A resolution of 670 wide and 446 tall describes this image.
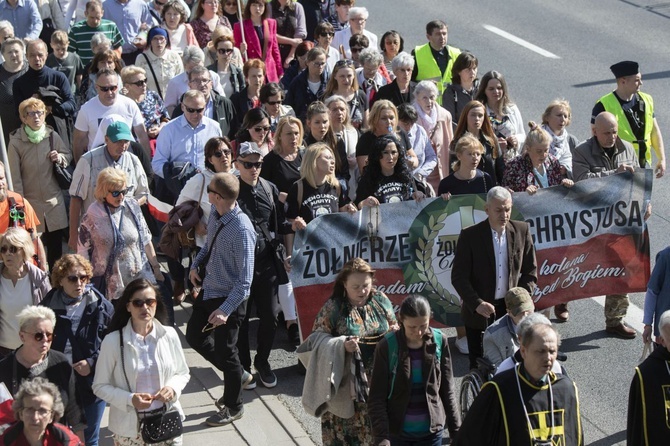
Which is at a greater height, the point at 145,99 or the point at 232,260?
the point at 145,99

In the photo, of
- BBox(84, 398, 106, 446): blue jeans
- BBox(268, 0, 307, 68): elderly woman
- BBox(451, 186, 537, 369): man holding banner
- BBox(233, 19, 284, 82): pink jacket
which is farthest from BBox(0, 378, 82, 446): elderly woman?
BBox(268, 0, 307, 68): elderly woman

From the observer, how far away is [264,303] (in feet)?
33.9

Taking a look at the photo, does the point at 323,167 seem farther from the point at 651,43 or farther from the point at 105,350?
the point at 651,43

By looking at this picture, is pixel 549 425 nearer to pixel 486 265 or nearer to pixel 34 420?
pixel 486 265

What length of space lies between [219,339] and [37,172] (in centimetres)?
315

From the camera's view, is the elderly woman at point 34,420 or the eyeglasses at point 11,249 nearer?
the elderly woman at point 34,420

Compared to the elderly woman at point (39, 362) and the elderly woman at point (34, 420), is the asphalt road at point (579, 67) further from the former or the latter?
the elderly woman at point (34, 420)

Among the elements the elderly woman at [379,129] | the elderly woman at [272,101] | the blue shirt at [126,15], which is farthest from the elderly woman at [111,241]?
the blue shirt at [126,15]

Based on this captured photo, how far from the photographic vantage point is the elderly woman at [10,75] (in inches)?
523

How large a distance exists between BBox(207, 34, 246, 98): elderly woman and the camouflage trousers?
16.2 feet

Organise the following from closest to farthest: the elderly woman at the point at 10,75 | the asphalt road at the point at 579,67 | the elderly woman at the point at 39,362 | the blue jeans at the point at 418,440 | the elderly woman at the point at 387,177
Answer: the elderly woman at the point at 39,362 → the blue jeans at the point at 418,440 → the asphalt road at the point at 579,67 → the elderly woman at the point at 387,177 → the elderly woman at the point at 10,75

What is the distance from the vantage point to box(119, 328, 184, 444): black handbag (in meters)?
8.23

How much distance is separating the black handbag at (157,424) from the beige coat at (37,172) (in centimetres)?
390

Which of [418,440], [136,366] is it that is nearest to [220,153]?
[136,366]
